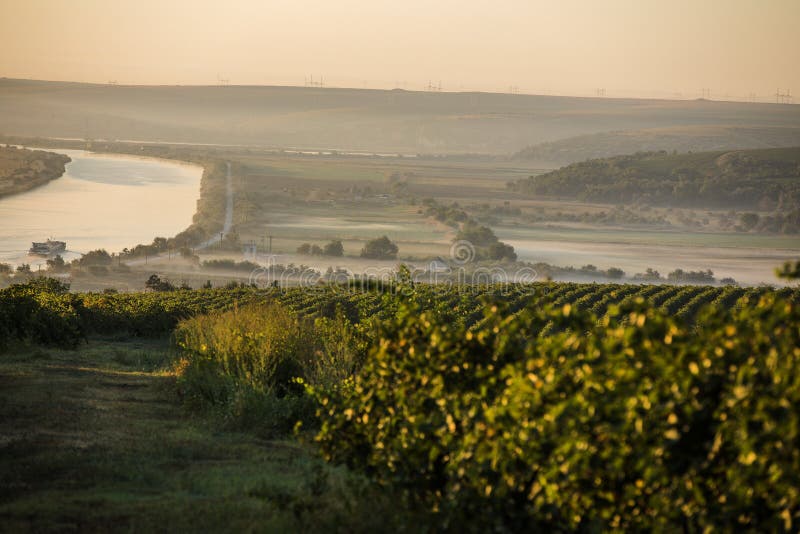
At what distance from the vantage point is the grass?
5711mm

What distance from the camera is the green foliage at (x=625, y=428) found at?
150 inches

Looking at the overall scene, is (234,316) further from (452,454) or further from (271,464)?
(452,454)

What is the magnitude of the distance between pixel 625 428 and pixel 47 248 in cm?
12722

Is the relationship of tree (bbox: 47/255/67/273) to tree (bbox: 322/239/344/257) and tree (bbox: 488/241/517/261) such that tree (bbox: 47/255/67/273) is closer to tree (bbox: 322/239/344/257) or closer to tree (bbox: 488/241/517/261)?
tree (bbox: 322/239/344/257)

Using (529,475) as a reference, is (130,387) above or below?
below

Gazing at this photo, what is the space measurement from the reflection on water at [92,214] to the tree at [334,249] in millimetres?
24548

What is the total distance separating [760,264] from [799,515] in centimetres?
14576

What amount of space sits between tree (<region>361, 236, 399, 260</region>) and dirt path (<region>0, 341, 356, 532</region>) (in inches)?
5068

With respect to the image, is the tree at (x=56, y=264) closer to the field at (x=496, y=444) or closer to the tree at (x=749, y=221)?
the field at (x=496, y=444)

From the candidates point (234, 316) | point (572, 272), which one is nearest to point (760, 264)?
point (572, 272)

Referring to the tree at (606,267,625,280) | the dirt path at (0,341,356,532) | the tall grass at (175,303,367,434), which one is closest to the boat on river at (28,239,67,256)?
the tree at (606,267,625,280)

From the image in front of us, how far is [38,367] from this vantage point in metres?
13.3

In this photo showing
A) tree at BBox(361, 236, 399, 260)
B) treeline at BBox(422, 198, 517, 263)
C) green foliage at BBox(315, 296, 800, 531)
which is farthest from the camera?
treeline at BBox(422, 198, 517, 263)

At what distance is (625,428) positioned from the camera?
3.96 metres
